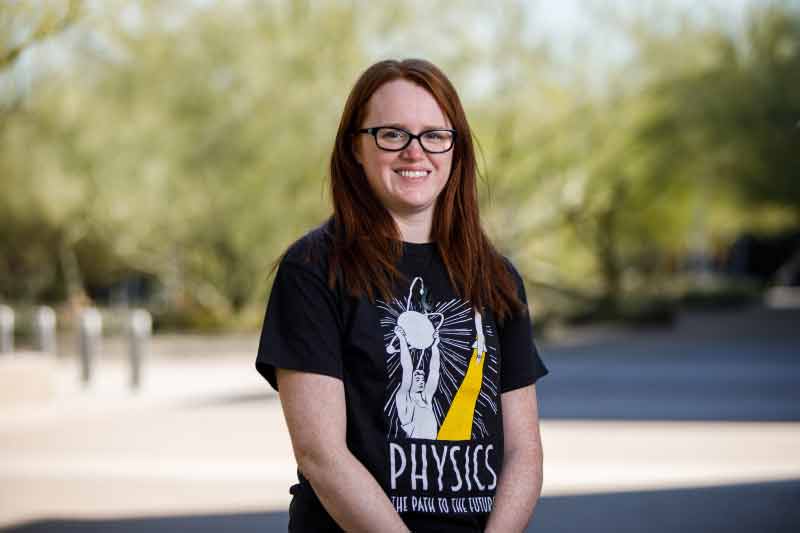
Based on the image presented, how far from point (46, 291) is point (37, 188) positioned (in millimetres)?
14812

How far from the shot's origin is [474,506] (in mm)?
2625

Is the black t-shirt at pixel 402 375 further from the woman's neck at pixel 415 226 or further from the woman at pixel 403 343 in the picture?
the woman's neck at pixel 415 226

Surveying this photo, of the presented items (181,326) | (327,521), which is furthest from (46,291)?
(327,521)

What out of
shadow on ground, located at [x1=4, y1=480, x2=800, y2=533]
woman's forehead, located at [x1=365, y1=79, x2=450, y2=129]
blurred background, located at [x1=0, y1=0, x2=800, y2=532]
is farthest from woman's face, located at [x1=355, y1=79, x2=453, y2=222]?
blurred background, located at [x1=0, y1=0, x2=800, y2=532]

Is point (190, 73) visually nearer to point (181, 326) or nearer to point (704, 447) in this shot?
point (181, 326)

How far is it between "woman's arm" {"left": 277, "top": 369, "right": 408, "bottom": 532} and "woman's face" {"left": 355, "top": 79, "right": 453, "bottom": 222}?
47 cm

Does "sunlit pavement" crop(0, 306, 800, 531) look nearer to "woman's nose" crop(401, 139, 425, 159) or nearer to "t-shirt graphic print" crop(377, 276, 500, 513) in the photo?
"t-shirt graphic print" crop(377, 276, 500, 513)

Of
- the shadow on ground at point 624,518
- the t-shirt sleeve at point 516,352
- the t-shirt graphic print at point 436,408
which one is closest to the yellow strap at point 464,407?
the t-shirt graphic print at point 436,408

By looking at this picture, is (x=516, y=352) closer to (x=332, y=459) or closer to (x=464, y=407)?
(x=464, y=407)

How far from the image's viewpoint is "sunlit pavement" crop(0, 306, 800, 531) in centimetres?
820

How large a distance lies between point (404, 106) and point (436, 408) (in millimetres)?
664

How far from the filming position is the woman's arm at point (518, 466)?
269 cm

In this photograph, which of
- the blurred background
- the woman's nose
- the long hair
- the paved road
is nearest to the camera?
the long hair

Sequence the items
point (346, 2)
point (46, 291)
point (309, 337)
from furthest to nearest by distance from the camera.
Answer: point (46, 291), point (346, 2), point (309, 337)
